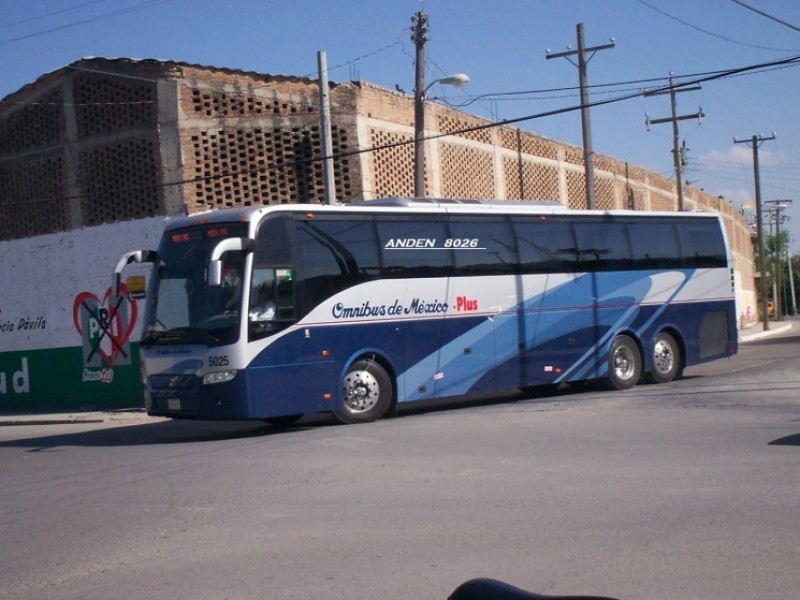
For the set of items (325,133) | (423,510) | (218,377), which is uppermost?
(325,133)

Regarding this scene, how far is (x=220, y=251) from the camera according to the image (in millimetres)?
13883

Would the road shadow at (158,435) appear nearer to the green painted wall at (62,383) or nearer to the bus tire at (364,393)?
the bus tire at (364,393)

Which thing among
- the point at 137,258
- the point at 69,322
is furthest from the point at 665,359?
the point at 69,322

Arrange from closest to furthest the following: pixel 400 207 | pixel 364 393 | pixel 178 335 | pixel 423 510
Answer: pixel 423 510, pixel 178 335, pixel 364 393, pixel 400 207

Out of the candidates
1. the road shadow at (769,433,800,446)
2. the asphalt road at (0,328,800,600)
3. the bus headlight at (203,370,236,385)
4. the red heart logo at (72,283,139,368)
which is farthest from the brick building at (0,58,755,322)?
the road shadow at (769,433,800,446)

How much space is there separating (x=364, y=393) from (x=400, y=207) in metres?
3.13

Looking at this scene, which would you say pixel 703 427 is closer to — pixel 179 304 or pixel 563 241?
pixel 563 241

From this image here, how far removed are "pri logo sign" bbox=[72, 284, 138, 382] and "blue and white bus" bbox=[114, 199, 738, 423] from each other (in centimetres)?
855

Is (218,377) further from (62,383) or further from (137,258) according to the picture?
(62,383)

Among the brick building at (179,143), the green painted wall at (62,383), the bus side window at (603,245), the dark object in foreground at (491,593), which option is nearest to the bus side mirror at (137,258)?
the brick building at (179,143)

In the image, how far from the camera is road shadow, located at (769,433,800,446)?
11.7m

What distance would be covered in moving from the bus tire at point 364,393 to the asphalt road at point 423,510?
776 mm

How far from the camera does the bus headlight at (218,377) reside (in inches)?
564

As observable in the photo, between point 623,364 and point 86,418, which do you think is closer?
point 623,364
